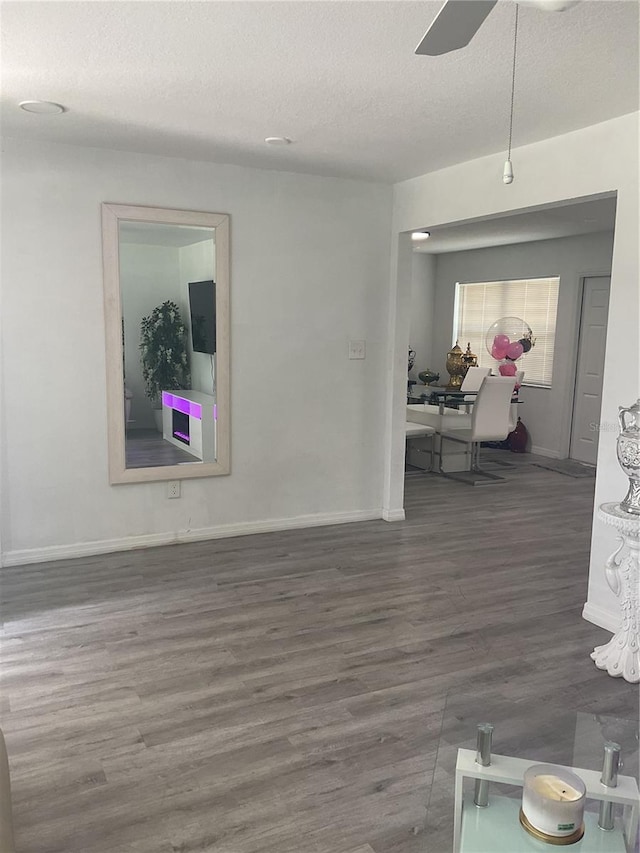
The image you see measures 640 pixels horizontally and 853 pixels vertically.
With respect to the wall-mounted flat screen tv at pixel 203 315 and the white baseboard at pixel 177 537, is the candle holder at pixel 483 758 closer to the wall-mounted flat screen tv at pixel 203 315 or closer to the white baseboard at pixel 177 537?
the white baseboard at pixel 177 537

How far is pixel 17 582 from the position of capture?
3.73m

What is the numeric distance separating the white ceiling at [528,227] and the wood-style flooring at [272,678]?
2676 mm

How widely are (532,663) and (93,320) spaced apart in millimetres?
2985

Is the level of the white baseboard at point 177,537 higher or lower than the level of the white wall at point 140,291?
lower

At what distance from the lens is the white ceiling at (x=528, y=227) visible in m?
5.58

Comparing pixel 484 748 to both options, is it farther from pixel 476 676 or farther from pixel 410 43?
pixel 410 43

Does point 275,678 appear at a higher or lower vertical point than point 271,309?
lower

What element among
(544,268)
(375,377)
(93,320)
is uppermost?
(544,268)

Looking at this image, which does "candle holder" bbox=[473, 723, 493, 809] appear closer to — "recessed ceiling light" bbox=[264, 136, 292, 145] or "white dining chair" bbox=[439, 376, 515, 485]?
"recessed ceiling light" bbox=[264, 136, 292, 145]

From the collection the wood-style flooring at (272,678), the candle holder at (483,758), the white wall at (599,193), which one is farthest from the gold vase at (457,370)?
the candle holder at (483,758)

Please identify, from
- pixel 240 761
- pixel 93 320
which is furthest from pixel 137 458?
pixel 240 761

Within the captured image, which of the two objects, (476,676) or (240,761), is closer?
(240,761)

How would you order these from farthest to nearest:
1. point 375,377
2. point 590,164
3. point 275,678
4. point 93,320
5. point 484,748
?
1. point 375,377
2. point 93,320
3. point 590,164
4. point 275,678
5. point 484,748

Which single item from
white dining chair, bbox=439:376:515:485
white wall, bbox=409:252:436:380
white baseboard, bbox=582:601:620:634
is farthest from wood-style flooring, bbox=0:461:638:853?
white wall, bbox=409:252:436:380
